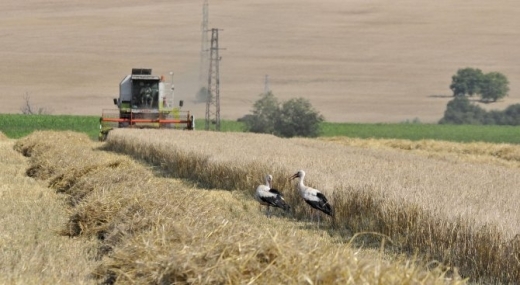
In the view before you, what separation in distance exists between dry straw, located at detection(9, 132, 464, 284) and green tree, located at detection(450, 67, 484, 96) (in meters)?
87.0

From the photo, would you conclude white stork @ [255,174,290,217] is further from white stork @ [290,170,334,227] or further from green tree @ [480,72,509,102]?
green tree @ [480,72,509,102]

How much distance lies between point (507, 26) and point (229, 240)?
122 m

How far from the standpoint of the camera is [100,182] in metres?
16.0

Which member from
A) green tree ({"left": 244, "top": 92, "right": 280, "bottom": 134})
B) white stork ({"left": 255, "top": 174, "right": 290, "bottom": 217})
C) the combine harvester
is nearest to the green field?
green tree ({"left": 244, "top": 92, "right": 280, "bottom": 134})

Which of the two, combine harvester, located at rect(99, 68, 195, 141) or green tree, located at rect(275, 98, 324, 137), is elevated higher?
combine harvester, located at rect(99, 68, 195, 141)

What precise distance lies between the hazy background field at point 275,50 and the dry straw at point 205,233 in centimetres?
7528

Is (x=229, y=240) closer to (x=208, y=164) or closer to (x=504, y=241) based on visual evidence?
(x=504, y=241)

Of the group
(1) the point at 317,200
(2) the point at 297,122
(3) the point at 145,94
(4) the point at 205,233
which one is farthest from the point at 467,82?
(4) the point at 205,233

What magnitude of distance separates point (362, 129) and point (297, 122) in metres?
13.9

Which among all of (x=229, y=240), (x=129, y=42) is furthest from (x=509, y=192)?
(x=129, y=42)

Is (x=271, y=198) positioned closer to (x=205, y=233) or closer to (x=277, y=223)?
(x=277, y=223)

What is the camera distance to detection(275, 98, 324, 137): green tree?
58781 mm

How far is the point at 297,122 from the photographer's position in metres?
59.1

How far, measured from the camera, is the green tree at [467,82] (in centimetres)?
10675
